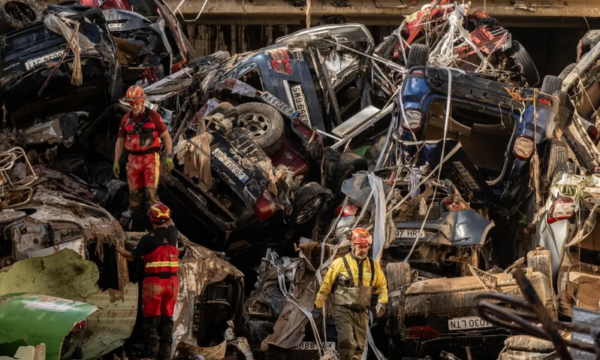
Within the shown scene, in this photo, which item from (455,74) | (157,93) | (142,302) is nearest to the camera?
(142,302)

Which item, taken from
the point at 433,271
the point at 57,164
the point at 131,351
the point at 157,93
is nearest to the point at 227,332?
the point at 131,351

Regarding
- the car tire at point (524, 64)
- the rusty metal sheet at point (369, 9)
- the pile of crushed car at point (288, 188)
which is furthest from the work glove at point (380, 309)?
the rusty metal sheet at point (369, 9)

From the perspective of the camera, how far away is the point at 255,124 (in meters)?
15.0

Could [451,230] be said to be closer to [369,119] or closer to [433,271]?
[433,271]

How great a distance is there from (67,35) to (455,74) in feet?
14.9

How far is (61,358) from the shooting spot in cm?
990

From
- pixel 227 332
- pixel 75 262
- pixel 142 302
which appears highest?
pixel 75 262

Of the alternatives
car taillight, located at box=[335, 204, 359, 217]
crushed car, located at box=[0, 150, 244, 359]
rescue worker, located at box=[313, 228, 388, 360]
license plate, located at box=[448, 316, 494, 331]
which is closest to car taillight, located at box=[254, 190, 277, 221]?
car taillight, located at box=[335, 204, 359, 217]

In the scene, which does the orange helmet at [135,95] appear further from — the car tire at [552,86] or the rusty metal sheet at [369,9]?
the rusty metal sheet at [369,9]

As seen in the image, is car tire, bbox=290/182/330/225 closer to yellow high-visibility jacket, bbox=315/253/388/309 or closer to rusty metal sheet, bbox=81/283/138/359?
yellow high-visibility jacket, bbox=315/253/388/309

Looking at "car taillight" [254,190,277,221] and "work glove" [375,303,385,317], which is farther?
"car taillight" [254,190,277,221]

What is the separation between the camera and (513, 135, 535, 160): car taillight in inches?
562

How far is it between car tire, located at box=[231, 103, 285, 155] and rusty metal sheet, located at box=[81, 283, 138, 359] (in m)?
4.39

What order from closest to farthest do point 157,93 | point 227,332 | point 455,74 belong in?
point 227,332
point 455,74
point 157,93
